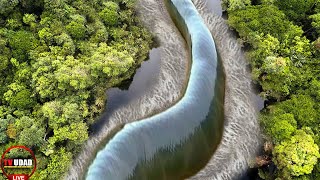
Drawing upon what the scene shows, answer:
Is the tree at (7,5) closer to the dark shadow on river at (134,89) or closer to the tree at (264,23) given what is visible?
the dark shadow on river at (134,89)

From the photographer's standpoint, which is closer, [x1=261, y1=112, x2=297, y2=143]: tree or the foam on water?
[x1=261, y1=112, x2=297, y2=143]: tree

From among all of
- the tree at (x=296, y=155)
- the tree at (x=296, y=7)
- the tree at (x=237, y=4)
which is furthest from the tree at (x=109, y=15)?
the tree at (x=296, y=155)

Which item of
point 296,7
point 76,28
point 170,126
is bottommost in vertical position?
Result: point 170,126

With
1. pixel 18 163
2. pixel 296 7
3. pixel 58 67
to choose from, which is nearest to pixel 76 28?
pixel 58 67

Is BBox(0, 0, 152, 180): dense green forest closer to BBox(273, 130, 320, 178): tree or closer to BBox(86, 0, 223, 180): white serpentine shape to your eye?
BBox(86, 0, 223, 180): white serpentine shape

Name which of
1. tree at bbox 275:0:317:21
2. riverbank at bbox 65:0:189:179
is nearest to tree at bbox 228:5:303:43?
tree at bbox 275:0:317:21

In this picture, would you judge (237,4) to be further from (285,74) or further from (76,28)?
(76,28)
